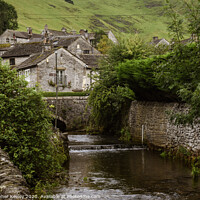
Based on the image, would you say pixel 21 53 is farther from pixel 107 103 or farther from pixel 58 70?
pixel 107 103

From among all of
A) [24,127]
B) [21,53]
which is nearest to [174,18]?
[24,127]

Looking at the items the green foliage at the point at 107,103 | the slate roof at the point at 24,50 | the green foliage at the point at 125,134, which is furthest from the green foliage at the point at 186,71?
the slate roof at the point at 24,50

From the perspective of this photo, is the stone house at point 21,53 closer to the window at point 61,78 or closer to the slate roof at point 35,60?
the slate roof at point 35,60

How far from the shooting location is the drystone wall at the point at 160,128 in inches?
799

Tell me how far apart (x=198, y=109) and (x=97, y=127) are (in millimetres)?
23518

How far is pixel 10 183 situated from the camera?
8.39 metres

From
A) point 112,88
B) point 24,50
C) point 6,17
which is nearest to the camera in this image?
point 112,88

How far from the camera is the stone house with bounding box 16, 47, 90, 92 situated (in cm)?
4456

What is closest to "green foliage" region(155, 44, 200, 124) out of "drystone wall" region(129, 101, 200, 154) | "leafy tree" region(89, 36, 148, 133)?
"drystone wall" region(129, 101, 200, 154)

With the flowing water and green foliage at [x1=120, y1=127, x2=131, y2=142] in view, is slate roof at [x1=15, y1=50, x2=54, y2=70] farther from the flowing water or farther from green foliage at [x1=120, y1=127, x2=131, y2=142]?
the flowing water

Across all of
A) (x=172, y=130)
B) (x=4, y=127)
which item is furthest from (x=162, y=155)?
(x=4, y=127)

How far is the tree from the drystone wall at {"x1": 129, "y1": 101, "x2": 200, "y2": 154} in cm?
7242

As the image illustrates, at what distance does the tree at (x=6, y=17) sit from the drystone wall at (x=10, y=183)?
88502 millimetres

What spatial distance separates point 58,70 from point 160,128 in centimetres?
2453
